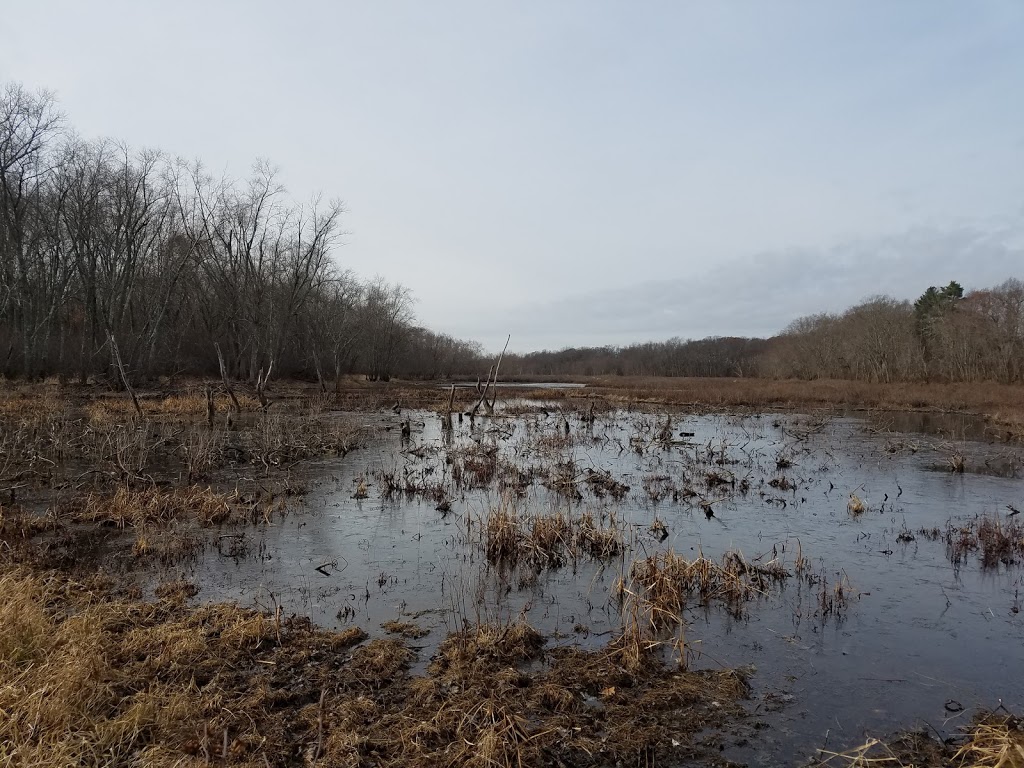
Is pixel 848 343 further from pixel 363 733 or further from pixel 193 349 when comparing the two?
pixel 363 733

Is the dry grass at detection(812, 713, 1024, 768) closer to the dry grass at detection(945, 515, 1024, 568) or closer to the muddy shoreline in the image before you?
the muddy shoreline

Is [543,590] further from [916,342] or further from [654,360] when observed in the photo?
[654,360]

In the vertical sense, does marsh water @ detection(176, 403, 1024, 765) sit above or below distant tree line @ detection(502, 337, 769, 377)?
below

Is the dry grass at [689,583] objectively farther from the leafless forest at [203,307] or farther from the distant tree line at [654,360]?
the distant tree line at [654,360]

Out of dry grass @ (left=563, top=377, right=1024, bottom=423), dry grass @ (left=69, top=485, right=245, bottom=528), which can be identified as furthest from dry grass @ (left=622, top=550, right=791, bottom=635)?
dry grass @ (left=563, top=377, right=1024, bottom=423)

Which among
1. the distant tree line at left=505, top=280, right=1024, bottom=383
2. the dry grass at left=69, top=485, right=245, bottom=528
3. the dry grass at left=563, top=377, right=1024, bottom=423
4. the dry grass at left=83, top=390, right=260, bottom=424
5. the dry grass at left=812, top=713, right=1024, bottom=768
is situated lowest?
the dry grass at left=812, top=713, right=1024, bottom=768

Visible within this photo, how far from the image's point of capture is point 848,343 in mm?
63906

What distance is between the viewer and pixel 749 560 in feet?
27.6

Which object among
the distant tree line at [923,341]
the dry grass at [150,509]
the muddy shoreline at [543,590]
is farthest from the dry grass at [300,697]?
the distant tree line at [923,341]

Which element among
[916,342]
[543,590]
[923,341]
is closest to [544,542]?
[543,590]

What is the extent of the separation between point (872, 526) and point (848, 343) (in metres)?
61.6

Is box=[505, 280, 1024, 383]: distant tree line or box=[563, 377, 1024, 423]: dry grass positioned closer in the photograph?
box=[563, 377, 1024, 423]: dry grass

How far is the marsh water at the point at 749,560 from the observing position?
527cm

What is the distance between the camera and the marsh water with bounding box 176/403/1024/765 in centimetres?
527
